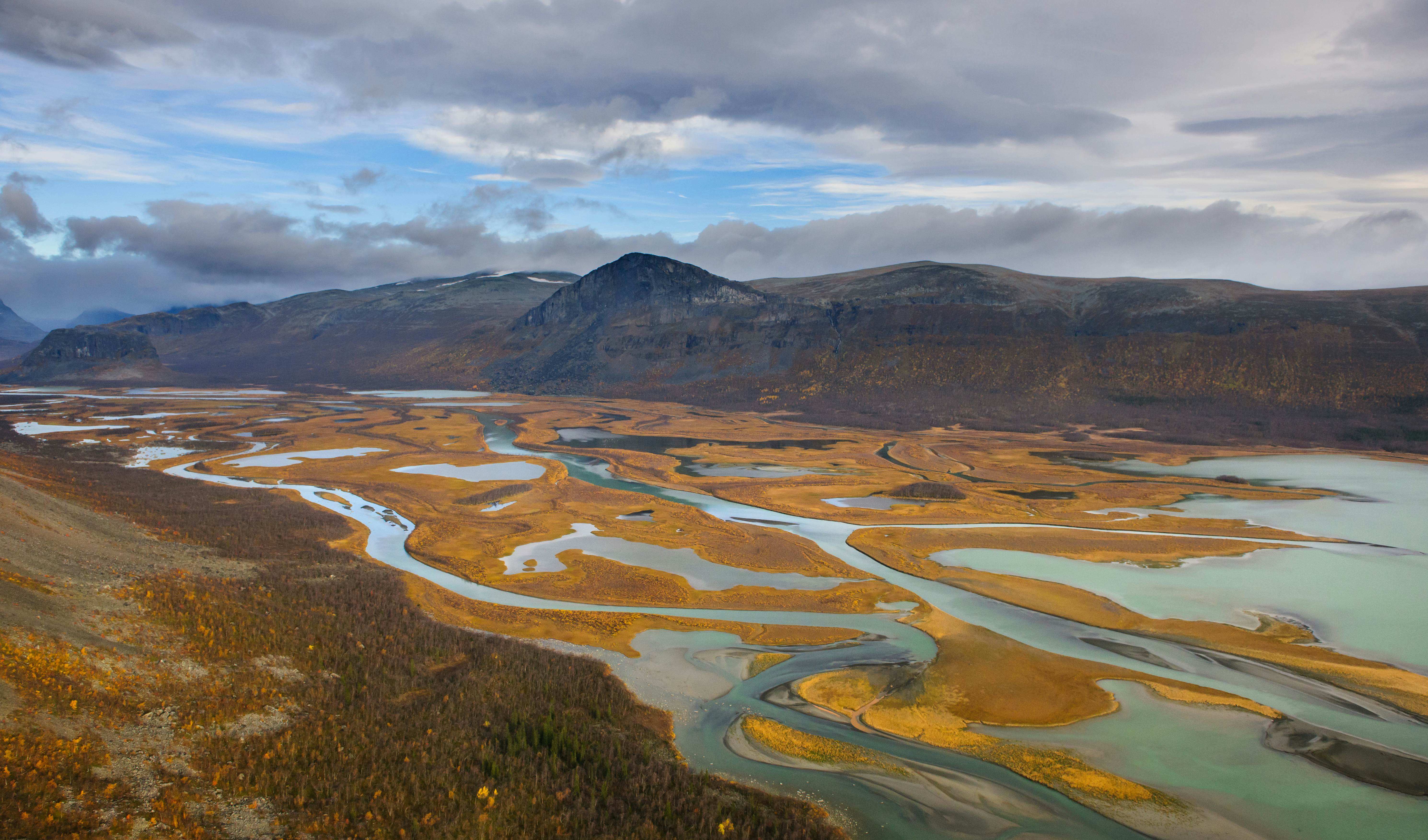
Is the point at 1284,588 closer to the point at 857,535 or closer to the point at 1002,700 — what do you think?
the point at 857,535

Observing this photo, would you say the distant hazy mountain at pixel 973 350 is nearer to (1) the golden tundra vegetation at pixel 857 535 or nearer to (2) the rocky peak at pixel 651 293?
(2) the rocky peak at pixel 651 293

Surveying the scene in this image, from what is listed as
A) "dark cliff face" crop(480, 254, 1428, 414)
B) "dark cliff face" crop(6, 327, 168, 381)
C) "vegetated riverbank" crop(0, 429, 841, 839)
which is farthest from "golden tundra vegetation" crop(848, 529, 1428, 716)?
"dark cliff face" crop(6, 327, 168, 381)

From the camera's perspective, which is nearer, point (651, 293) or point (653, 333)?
point (653, 333)

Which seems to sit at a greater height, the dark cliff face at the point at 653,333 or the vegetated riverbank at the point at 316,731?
the dark cliff face at the point at 653,333

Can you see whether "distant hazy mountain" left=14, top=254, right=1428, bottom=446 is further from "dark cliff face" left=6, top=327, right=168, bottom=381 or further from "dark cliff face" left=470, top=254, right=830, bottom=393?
"dark cliff face" left=6, top=327, right=168, bottom=381

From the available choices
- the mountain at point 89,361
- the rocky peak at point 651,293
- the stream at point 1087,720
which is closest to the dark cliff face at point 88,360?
the mountain at point 89,361

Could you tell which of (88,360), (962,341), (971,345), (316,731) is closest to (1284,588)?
(316,731)

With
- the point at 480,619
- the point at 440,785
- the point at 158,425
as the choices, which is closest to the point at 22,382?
the point at 158,425
